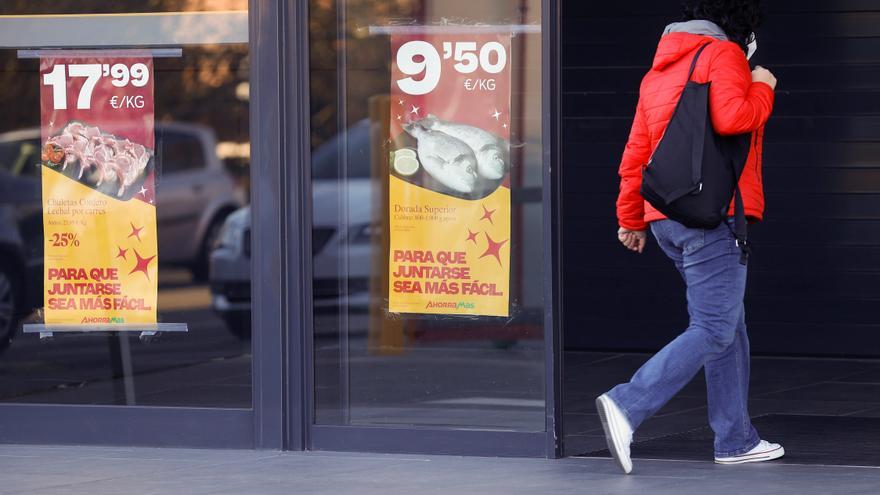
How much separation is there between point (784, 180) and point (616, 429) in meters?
4.40

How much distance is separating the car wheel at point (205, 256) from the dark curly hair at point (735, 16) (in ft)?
7.48

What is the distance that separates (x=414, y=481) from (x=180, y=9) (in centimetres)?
232

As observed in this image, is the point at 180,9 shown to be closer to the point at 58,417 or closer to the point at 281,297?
the point at 281,297

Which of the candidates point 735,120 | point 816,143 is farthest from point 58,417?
point 816,143

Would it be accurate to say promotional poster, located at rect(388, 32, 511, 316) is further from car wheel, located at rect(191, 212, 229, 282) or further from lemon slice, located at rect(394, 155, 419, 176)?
car wheel, located at rect(191, 212, 229, 282)

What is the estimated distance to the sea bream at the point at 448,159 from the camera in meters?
6.76

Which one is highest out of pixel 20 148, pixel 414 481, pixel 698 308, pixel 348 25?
pixel 348 25

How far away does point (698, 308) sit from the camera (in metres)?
6.22

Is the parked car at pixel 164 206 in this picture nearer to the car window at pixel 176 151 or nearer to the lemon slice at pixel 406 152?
the car window at pixel 176 151

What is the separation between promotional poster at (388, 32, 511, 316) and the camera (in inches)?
264

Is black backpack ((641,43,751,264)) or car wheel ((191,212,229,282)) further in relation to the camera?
car wheel ((191,212,229,282))

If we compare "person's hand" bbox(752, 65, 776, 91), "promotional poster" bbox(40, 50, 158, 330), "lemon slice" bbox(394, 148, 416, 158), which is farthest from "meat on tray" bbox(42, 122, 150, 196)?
"person's hand" bbox(752, 65, 776, 91)

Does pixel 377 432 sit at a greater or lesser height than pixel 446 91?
lesser

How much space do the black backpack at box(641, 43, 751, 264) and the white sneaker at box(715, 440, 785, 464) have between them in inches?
33.6
